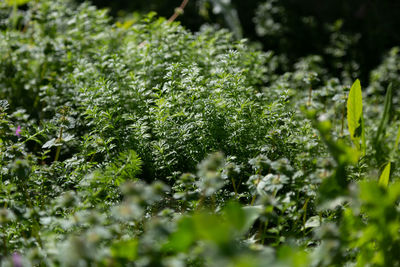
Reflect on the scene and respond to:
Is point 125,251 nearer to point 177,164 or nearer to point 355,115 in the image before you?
point 177,164

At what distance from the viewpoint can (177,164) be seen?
166 centimetres

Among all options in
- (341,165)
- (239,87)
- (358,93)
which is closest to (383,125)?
(358,93)

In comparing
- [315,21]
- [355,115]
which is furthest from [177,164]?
[315,21]

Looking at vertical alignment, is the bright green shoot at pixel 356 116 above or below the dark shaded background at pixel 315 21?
below

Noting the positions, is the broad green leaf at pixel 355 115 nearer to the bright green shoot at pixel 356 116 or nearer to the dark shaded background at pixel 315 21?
the bright green shoot at pixel 356 116

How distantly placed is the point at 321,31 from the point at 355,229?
11.0 feet

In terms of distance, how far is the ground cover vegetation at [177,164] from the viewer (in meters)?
0.94

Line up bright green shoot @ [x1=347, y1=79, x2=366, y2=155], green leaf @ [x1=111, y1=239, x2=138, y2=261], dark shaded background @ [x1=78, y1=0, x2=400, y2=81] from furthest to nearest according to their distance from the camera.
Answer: dark shaded background @ [x1=78, y1=0, x2=400, y2=81], bright green shoot @ [x1=347, y1=79, x2=366, y2=155], green leaf @ [x1=111, y1=239, x2=138, y2=261]

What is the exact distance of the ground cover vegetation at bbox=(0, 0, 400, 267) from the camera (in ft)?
3.08

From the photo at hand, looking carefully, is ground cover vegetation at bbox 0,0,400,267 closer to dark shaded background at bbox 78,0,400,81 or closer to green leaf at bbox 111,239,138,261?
green leaf at bbox 111,239,138,261

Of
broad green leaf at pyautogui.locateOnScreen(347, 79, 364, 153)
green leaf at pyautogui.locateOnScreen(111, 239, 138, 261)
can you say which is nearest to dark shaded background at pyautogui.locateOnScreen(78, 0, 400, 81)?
broad green leaf at pyautogui.locateOnScreen(347, 79, 364, 153)

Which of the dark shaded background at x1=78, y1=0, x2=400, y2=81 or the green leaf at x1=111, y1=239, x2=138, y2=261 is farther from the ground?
the dark shaded background at x1=78, y1=0, x2=400, y2=81

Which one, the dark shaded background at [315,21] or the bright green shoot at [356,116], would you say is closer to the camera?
the bright green shoot at [356,116]

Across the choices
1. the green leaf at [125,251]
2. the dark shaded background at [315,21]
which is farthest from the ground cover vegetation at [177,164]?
the dark shaded background at [315,21]
